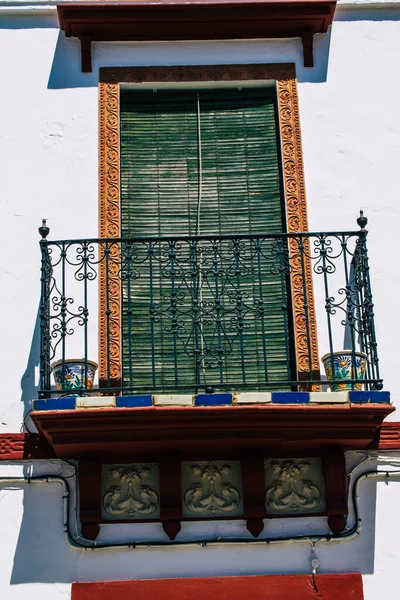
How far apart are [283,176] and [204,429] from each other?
241 centimetres

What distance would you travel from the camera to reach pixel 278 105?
9.95 meters

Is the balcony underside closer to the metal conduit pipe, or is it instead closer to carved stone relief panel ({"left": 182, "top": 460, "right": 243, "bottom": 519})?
carved stone relief panel ({"left": 182, "top": 460, "right": 243, "bottom": 519})

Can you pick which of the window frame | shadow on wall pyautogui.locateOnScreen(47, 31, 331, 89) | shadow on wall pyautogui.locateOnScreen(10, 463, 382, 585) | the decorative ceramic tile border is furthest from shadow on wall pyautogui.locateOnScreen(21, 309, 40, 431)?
shadow on wall pyautogui.locateOnScreen(47, 31, 331, 89)

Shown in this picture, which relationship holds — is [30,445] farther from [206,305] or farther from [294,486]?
[294,486]

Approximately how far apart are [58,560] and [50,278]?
79.2 inches

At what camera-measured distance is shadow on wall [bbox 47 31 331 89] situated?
33.1 ft

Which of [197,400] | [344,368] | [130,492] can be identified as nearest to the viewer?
[197,400]

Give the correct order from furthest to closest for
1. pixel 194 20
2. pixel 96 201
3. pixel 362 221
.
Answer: pixel 194 20
pixel 96 201
pixel 362 221

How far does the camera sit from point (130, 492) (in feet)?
28.0

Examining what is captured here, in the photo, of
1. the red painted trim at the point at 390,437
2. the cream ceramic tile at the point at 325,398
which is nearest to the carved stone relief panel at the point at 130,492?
the cream ceramic tile at the point at 325,398

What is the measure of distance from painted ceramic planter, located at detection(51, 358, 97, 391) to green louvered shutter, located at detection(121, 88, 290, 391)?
34 cm

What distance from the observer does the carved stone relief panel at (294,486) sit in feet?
28.0

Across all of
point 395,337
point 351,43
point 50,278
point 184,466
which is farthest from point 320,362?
point 351,43

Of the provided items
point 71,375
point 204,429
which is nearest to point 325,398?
point 204,429
